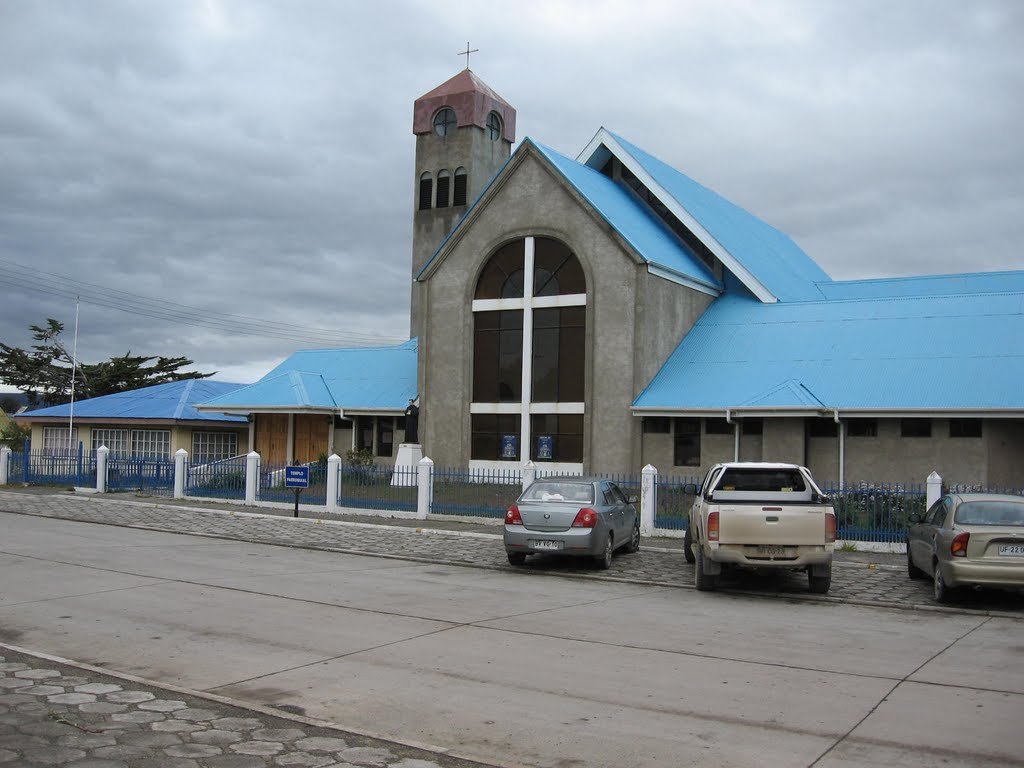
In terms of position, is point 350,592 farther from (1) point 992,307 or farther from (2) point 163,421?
(2) point 163,421

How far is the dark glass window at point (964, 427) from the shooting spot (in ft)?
81.0

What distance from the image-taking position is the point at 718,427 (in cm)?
2788

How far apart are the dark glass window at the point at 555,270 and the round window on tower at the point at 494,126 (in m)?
14.5

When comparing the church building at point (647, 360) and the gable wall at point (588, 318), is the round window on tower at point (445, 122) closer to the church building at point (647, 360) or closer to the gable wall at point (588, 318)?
the church building at point (647, 360)

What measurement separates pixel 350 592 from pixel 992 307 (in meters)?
21.8

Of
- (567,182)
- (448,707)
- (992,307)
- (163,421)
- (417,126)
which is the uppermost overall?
(417,126)

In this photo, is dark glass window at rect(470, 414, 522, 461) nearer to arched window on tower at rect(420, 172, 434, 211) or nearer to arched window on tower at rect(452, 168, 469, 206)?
arched window on tower at rect(452, 168, 469, 206)

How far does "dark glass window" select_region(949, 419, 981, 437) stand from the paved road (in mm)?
10106

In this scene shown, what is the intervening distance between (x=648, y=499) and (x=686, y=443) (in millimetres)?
6835

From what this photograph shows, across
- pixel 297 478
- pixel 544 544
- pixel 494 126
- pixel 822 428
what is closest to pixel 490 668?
pixel 544 544

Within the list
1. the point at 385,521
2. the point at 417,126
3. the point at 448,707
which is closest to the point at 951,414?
the point at 385,521

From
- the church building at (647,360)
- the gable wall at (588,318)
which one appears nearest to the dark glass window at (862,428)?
the church building at (647,360)

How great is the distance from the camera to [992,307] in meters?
27.9

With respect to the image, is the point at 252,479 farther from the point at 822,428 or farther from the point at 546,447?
the point at 822,428
